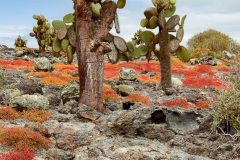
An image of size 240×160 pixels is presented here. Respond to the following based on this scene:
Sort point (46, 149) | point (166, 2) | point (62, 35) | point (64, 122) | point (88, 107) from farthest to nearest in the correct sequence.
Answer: point (166, 2) → point (62, 35) → point (88, 107) → point (64, 122) → point (46, 149)

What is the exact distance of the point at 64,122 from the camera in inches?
487

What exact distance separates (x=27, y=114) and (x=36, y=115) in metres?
0.33

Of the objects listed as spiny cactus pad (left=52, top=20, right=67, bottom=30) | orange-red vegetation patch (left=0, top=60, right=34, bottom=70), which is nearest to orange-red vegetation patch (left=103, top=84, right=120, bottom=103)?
spiny cactus pad (left=52, top=20, right=67, bottom=30)

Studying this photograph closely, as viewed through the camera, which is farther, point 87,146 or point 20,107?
point 20,107

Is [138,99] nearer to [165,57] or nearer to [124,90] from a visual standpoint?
[124,90]

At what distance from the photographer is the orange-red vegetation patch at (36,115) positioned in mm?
12784

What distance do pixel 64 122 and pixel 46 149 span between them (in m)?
2.39

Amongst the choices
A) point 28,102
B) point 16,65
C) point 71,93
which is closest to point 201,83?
point 71,93

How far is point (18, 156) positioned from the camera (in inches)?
349

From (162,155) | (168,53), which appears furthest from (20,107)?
(168,53)

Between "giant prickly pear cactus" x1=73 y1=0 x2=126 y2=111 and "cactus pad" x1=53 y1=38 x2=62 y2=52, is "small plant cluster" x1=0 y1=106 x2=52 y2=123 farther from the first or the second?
"cactus pad" x1=53 y1=38 x2=62 y2=52

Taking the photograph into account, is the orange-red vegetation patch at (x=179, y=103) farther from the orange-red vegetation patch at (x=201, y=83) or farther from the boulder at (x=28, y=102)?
the orange-red vegetation patch at (x=201, y=83)

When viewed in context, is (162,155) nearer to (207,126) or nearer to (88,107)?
(207,126)

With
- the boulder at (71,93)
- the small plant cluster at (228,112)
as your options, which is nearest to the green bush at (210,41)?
the boulder at (71,93)
